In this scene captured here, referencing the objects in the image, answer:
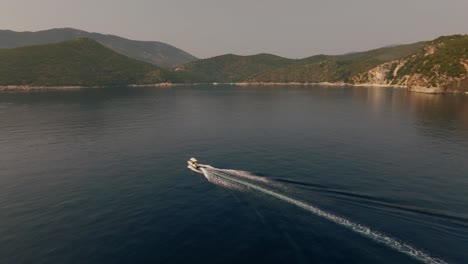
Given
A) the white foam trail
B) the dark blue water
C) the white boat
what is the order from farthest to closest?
the white boat < the dark blue water < the white foam trail

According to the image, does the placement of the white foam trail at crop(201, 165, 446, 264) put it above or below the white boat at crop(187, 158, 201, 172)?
below

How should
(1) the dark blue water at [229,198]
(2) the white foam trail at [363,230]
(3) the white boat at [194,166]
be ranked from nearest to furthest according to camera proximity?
(2) the white foam trail at [363,230]
(1) the dark blue water at [229,198]
(3) the white boat at [194,166]

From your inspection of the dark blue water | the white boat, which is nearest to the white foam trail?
the dark blue water

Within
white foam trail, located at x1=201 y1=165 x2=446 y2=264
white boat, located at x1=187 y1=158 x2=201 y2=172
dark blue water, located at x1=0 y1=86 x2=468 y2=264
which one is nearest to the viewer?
white foam trail, located at x1=201 y1=165 x2=446 y2=264

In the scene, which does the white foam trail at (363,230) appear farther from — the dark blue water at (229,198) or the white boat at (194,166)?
the white boat at (194,166)

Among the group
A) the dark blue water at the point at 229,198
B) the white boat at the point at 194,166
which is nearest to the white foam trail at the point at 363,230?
the dark blue water at the point at 229,198

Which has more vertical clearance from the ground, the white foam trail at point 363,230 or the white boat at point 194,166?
the white boat at point 194,166

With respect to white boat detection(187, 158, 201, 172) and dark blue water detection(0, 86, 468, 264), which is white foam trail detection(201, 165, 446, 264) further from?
white boat detection(187, 158, 201, 172)

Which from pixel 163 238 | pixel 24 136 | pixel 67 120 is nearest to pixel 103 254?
pixel 163 238

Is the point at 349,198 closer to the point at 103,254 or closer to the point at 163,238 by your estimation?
the point at 163,238
